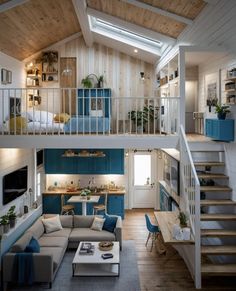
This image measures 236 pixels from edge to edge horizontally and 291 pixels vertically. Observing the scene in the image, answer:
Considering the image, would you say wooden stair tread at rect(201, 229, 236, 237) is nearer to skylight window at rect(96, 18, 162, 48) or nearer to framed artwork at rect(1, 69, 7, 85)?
framed artwork at rect(1, 69, 7, 85)

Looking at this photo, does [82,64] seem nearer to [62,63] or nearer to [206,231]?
[62,63]

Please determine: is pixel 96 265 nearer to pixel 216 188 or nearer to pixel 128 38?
pixel 216 188

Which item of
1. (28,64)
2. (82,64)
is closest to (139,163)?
(82,64)

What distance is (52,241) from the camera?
7758 mm

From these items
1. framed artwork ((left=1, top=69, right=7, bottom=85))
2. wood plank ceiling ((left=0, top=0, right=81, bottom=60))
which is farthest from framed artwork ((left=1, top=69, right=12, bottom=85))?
wood plank ceiling ((left=0, top=0, right=81, bottom=60))

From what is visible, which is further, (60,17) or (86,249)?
(60,17)

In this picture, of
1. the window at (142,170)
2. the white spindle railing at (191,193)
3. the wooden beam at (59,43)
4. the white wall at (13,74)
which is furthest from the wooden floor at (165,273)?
the wooden beam at (59,43)

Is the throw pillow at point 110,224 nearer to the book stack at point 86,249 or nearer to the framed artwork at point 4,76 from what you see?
the book stack at point 86,249

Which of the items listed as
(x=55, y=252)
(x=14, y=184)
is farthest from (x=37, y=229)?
(x=14, y=184)

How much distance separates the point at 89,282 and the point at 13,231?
1854mm

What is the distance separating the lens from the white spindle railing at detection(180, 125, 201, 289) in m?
5.65

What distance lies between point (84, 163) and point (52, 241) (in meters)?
3.97

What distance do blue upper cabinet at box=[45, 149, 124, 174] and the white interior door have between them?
3.57ft

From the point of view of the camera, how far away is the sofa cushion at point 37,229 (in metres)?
7.71
